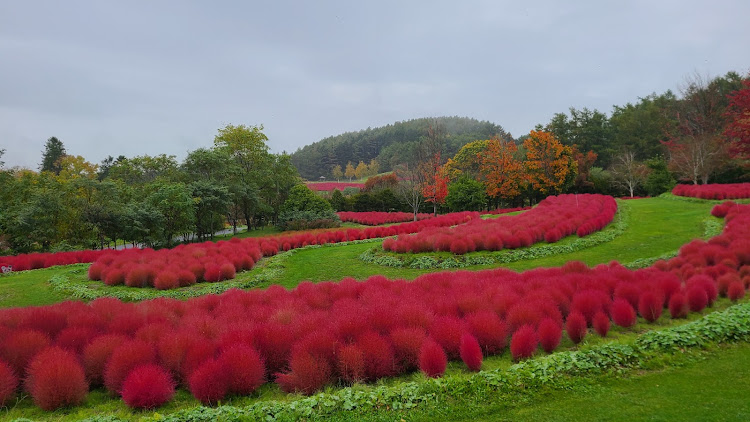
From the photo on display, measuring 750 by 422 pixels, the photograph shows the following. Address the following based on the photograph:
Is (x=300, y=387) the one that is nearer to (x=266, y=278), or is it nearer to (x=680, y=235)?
(x=266, y=278)

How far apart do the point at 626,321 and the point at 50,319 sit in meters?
10.5

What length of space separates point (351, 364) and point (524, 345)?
8.79 ft

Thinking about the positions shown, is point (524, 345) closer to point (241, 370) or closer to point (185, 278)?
point (241, 370)

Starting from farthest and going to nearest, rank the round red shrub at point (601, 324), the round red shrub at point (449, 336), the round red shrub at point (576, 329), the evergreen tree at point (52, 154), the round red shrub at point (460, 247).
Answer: the evergreen tree at point (52, 154), the round red shrub at point (460, 247), the round red shrub at point (601, 324), the round red shrub at point (576, 329), the round red shrub at point (449, 336)

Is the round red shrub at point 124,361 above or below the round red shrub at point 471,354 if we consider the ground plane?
above

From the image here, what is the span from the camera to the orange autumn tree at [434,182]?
37531 millimetres

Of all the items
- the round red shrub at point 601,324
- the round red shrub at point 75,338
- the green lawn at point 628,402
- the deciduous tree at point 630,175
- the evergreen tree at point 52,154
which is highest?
the evergreen tree at point 52,154

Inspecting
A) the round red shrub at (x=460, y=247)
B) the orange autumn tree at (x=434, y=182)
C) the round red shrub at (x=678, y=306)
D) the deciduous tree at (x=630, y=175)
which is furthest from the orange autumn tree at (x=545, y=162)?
the round red shrub at (x=678, y=306)

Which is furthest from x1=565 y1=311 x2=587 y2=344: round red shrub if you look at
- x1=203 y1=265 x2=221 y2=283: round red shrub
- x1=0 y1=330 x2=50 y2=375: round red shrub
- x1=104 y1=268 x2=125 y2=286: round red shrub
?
x1=104 y1=268 x2=125 y2=286: round red shrub

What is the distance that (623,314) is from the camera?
671cm

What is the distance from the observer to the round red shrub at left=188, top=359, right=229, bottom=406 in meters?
4.88

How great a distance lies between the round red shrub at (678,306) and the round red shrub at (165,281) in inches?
529

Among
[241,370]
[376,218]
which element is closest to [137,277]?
[241,370]

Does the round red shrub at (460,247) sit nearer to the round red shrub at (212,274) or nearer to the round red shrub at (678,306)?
the round red shrub at (678,306)
